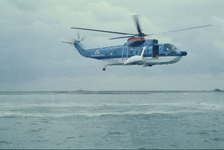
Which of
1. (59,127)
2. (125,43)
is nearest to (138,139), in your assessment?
(125,43)

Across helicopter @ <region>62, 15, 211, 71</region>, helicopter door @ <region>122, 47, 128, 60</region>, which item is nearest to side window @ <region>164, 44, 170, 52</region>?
helicopter @ <region>62, 15, 211, 71</region>

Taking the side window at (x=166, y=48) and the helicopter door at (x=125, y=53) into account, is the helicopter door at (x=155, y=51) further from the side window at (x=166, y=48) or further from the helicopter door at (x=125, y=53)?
the helicopter door at (x=125, y=53)

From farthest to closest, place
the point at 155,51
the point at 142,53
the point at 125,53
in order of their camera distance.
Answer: the point at 125,53, the point at 155,51, the point at 142,53

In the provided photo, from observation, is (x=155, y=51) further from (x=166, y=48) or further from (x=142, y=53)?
(x=142, y=53)

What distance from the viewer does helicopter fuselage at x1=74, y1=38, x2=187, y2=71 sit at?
987 inches

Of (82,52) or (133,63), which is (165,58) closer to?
(133,63)

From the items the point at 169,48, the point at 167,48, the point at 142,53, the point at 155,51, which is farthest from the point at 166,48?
the point at 142,53

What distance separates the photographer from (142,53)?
2491cm

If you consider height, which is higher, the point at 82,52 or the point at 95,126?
the point at 82,52

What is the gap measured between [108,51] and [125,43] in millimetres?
2345

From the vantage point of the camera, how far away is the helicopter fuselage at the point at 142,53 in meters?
25.1

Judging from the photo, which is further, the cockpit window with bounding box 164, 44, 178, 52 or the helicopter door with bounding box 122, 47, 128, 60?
the helicopter door with bounding box 122, 47, 128, 60

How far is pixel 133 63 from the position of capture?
24.7 metres

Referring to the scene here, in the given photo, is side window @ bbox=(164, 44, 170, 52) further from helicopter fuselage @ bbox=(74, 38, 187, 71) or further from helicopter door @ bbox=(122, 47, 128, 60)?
helicopter door @ bbox=(122, 47, 128, 60)
